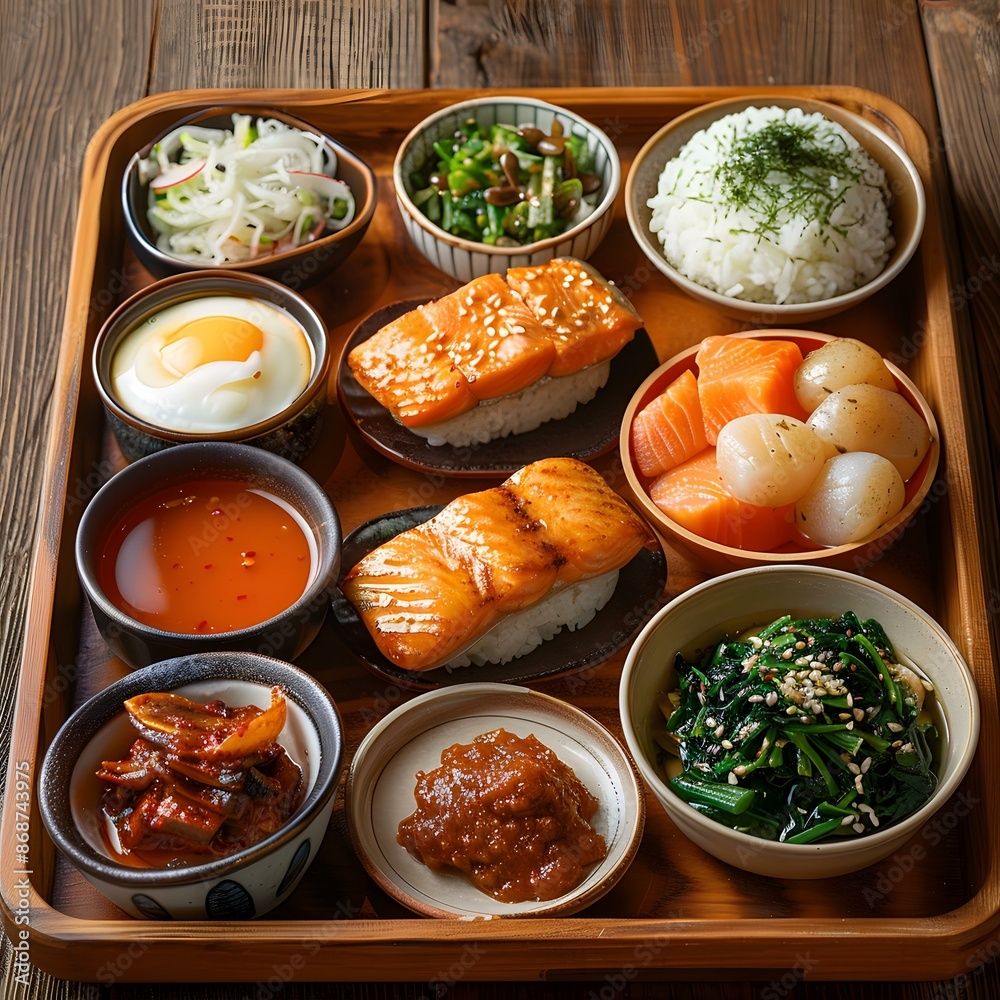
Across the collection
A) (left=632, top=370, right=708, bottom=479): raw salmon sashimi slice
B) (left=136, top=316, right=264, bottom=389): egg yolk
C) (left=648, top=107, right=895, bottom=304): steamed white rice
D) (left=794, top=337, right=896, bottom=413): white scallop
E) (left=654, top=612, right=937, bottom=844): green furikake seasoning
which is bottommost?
(left=654, top=612, right=937, bottom=844): green furikake seasoning

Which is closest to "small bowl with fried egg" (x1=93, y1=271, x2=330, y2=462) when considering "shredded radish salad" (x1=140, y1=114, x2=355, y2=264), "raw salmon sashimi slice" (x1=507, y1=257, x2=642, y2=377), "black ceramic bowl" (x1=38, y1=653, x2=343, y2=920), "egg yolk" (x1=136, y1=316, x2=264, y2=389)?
"egg yolk" (x1=136, y1=316, x2=264, y2=389)

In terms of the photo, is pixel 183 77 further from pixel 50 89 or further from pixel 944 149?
pixel 944 149

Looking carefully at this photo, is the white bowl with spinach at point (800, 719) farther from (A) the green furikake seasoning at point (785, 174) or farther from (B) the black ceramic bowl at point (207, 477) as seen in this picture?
(A) the green furikake seasoning at point (785, 174)

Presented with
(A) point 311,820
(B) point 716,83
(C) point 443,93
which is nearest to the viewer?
(A) point 311,820

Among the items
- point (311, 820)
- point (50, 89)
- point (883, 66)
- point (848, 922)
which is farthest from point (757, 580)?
point (50, 89)

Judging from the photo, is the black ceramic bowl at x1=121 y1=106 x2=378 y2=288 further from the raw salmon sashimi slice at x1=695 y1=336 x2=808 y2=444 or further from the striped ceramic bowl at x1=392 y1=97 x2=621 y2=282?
the raw salmon sashimi slice at x1=695 y1=336 x2=808 y2=444

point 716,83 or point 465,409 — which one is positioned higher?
point 716,83

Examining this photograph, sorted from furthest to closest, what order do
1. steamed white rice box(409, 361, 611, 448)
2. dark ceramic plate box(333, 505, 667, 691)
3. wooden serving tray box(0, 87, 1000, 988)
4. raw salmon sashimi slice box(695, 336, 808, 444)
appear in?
steamed white rice box(409, 361, 611, 448)
raw salmon sashimi slice box(695, 336, 808, 444)
dark ceramic plate box(333, 505, 667, 691)
wooden serving tray box(0, 87, 1000, 988)
